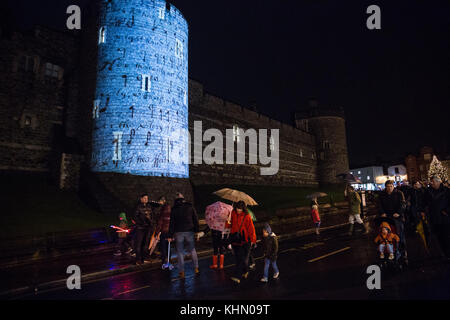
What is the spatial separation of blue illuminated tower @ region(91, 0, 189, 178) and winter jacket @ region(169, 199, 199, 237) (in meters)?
9.68

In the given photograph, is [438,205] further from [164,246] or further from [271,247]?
[164,246]

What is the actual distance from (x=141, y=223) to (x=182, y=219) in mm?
1760

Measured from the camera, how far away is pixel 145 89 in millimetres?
16109

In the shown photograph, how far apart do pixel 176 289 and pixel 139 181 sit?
10.8 m

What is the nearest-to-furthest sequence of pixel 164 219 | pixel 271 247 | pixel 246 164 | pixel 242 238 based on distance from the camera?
pixel 271 247
pixel 242 238
pixel 164 219
pixel 246 164

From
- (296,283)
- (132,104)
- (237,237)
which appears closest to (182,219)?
(237,237)

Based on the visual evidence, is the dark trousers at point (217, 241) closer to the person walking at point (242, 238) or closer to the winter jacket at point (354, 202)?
the person walking at point (242, 238)

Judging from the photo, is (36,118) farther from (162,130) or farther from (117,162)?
(162,130)

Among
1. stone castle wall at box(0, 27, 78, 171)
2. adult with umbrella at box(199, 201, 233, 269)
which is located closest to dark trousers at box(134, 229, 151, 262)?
adult with umbrella at box(199, 201, 233, 269)

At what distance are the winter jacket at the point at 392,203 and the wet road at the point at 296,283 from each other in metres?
1.13

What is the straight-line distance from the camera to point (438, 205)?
631 cm

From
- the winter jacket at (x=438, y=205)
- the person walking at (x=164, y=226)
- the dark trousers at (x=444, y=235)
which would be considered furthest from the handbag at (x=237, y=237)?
the dark trousers at (x=444, y=235)

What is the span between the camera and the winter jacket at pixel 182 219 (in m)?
6.22
